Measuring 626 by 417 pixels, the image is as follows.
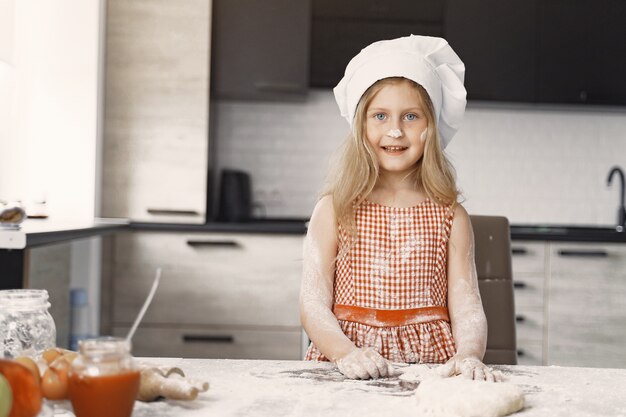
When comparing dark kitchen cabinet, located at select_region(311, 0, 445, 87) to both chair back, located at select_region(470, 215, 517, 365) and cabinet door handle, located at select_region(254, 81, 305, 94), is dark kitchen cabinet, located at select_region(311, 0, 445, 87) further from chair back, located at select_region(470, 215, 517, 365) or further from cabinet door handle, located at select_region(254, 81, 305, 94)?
chair back, located at select_region(470, 215, 517, 365)

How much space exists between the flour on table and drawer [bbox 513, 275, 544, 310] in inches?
96.7

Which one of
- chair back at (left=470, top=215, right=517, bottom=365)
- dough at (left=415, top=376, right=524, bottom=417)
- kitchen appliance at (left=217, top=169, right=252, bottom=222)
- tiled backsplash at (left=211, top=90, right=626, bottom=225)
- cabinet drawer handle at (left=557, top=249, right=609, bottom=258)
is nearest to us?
dough at (left=415, top=376, right=524, bottom=417)

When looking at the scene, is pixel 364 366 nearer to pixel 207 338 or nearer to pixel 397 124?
pixel 397 124

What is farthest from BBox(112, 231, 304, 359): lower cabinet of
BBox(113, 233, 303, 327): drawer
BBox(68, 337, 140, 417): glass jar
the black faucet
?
BBox(68, 337, 140, 417): glass jar

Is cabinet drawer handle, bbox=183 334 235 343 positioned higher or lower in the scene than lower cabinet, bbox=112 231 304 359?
lower

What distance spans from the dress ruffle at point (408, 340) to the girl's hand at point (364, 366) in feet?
1.47

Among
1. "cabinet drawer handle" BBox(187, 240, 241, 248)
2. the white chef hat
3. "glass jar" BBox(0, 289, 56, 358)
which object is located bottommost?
"cabinet drawer handle" BBox(187, 240, 241, 248)

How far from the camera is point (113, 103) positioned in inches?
138

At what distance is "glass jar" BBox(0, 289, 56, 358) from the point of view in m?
0.96

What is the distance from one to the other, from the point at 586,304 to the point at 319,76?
1.58 metres

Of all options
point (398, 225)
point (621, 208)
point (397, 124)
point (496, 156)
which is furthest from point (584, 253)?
point (397, 124)

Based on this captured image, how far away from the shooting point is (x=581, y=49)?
3.66 metres

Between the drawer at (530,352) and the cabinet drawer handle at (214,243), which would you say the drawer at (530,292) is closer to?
the drawer at (530,352)

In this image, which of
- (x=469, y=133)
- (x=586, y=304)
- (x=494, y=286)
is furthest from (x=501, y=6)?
(x=494, y=286)
